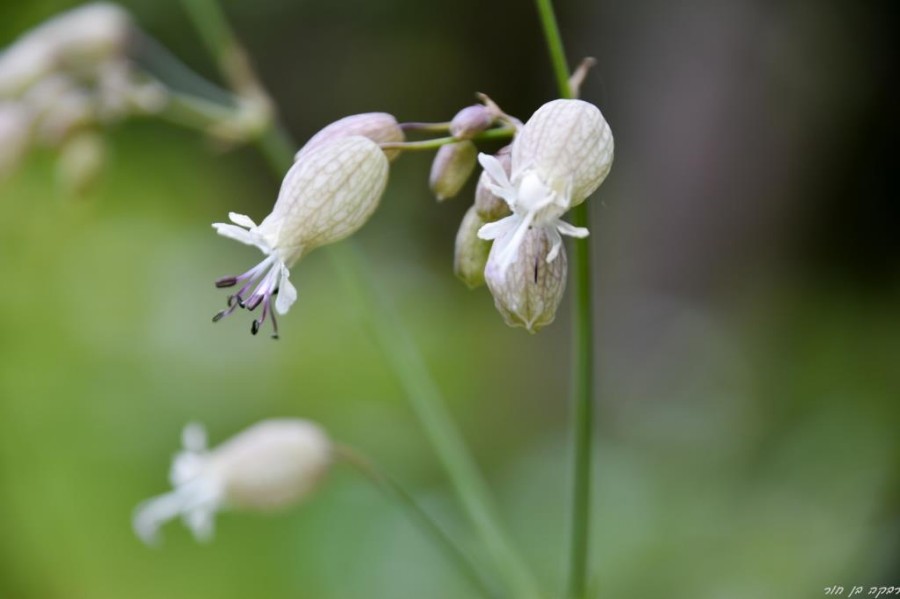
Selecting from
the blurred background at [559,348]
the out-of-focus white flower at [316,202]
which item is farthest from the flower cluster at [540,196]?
the blurred background at [559,348]

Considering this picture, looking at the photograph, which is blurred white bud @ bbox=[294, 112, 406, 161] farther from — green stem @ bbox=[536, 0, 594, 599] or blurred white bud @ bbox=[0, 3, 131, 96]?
blurred white bud @ bbox=[0, 3, 131, 96]

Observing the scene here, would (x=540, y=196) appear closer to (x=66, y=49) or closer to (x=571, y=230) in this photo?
(x=571, y=230)

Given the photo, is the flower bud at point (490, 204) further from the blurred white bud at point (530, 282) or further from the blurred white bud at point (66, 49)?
the blurred white bud at point (66, 49)

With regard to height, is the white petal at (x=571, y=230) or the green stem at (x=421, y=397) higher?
the white petal at (x=571, y=230)

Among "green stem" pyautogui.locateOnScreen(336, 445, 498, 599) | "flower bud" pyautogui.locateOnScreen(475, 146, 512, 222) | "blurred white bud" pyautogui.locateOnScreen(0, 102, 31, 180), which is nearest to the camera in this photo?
"flower bud" pyautogui.locateOnScreen(475, 146, 512, 222)

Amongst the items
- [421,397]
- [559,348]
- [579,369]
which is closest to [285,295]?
[579,369]

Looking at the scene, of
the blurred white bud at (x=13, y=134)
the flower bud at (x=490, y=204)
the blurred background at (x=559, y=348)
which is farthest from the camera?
the blurred background at (x=559, y=348)

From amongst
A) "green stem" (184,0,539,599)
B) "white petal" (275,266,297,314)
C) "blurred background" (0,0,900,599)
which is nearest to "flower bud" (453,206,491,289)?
"white petal" (275,266,297,314)
